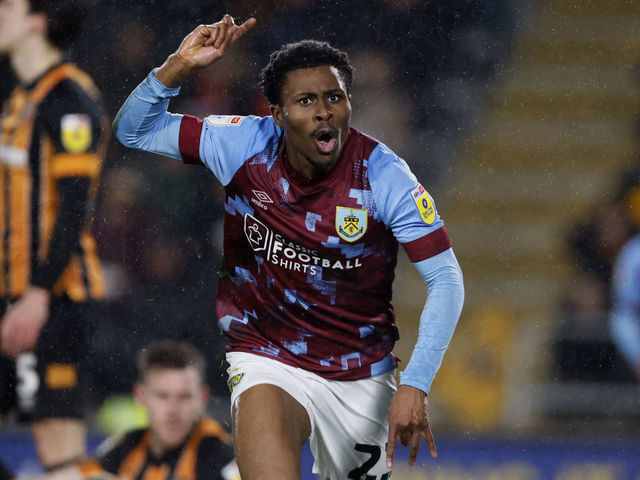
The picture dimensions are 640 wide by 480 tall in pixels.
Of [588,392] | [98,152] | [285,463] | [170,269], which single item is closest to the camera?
[285,463]

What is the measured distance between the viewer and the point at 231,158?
275 cm

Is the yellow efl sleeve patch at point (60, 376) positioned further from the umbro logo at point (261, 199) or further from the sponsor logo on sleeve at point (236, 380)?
the umbro logo at point (261, 199)

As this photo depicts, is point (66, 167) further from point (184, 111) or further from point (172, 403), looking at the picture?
point (184, 111)

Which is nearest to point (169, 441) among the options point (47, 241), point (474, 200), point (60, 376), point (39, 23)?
point (60, 376)

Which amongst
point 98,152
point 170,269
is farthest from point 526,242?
point 98,152

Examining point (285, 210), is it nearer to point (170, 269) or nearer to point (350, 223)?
point (350, 223)

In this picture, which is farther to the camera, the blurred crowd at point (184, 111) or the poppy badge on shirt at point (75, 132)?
the blurred crowd at point (184, 111)

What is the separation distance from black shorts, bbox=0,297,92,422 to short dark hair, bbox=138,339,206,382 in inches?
13.3

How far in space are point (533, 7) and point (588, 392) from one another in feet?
11.5

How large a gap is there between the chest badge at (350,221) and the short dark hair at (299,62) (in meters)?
0.31

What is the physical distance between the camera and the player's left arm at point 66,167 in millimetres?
3830

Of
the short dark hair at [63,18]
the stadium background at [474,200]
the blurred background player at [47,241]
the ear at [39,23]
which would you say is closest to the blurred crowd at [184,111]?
the stadium background at [474,200]

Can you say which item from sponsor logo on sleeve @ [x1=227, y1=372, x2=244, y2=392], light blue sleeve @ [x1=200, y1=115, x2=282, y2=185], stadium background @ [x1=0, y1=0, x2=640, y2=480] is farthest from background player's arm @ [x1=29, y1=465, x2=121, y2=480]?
light blue sleeve @ [x1=200, y1=115, x2=282, y2=185]

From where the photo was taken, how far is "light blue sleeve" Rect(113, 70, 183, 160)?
107 inches
